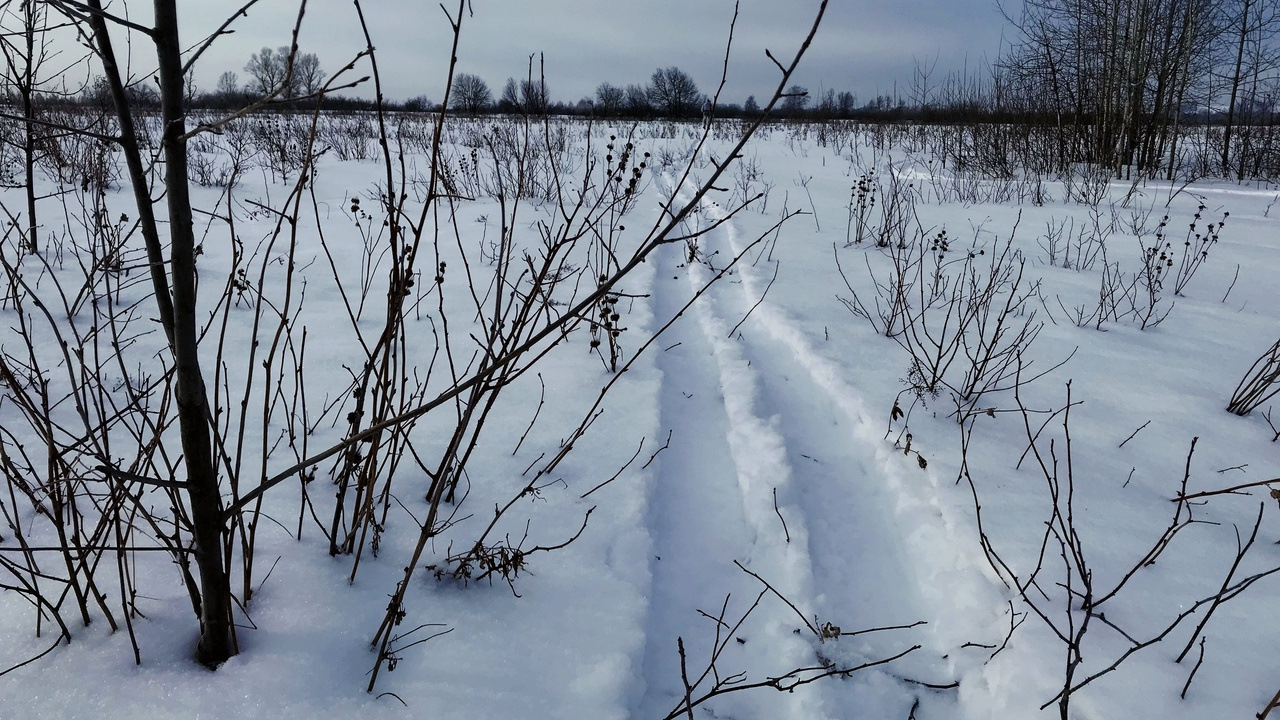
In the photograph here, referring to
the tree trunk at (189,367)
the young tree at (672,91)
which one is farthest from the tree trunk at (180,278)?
the young tree at (672,91)

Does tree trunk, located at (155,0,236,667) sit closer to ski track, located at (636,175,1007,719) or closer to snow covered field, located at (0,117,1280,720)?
snow covered field, located at (0,117,1280,720)

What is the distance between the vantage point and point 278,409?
2.32 metres

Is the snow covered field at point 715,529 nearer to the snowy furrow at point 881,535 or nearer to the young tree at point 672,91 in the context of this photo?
the snowy furrow at point 881,535

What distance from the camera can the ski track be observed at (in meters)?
1.49

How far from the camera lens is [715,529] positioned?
6.35 feet

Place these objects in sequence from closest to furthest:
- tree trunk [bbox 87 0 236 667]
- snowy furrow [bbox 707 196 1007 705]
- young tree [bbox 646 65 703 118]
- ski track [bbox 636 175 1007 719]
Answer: tree trunk [bbox 87 0 236 667]
ski track [bbox 636 175 1007 719]
snowy furrow [bbox 707 196 1007 705]
young tree [bbox 646 65 703 118]

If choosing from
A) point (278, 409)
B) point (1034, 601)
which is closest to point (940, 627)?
point (1034, 601)

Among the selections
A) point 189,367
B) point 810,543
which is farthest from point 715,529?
point 189,367

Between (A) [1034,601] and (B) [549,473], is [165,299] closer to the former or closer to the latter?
(B) [549,473]

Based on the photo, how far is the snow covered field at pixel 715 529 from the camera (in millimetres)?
1244

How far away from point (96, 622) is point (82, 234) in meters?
4.57

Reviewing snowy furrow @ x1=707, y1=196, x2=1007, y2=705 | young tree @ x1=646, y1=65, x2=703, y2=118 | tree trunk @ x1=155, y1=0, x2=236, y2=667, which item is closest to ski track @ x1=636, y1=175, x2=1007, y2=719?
snowy furrow @ x1=707, y1=196, x2=1007, y2=705

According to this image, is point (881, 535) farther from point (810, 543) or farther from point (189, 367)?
point (189, 367)

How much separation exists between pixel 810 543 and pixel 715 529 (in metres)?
0.26
